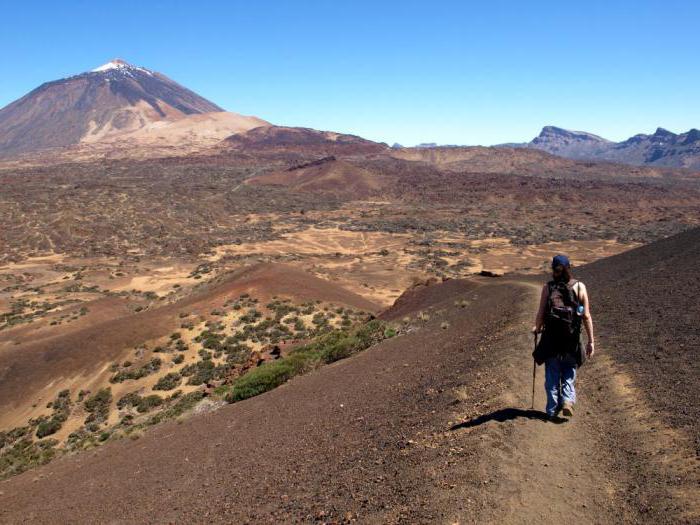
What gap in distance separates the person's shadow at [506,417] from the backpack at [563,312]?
985mm

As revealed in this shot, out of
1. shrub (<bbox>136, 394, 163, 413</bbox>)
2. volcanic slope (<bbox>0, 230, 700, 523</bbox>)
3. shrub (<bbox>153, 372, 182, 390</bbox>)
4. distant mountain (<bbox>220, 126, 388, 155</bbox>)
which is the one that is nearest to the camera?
volcanic slope (<bbox>0, 230, 700, 523</bbox>)

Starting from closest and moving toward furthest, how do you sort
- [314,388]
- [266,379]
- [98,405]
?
1. [314,388]
2. [266,379]
3. [98,405]

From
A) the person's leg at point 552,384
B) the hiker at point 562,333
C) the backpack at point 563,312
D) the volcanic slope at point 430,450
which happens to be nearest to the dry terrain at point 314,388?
the volcanic slope at point 430,450

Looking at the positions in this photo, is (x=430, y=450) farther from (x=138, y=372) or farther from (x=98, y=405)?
(x=138, y=372)

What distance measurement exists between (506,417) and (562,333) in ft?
4.29

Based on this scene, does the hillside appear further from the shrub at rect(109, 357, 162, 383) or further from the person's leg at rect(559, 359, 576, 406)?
the person's leg at rect(559, 359, 576, 406)

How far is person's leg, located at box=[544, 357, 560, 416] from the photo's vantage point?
604 cm

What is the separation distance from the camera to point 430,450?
6082 mm

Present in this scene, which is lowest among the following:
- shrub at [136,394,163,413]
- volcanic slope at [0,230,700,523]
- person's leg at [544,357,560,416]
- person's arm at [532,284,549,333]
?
shrub at [136,394,163,413]

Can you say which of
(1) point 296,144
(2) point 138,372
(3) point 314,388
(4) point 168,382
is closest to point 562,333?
(3) point 314,388

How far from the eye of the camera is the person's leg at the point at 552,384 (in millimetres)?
6035

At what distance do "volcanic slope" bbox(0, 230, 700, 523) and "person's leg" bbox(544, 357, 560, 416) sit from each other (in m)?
0.20

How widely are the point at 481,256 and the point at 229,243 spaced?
3169cm

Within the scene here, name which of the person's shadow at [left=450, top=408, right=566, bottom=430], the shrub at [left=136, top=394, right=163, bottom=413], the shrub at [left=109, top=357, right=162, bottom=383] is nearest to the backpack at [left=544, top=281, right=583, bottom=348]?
the person's shadow at [left=450, top=408, right=566, bottom=430]
